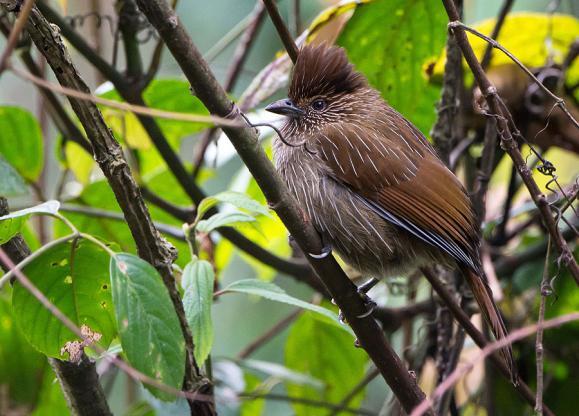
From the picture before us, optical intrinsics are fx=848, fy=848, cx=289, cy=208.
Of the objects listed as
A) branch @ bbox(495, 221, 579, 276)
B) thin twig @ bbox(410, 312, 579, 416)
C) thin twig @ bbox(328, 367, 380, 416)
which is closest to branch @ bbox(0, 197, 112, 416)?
thin twig @ bbox(410, 312, 579, 416)

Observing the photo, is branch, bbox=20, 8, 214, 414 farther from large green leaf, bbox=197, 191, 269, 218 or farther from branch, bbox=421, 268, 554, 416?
branch, bbox=421, 268, 554, 416

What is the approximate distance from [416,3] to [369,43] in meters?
0.19

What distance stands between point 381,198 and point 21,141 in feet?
4.16

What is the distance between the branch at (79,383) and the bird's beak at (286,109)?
3.83 feet

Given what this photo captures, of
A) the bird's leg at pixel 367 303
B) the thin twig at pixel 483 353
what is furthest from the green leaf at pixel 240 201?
the thin twig at pixel 483 353

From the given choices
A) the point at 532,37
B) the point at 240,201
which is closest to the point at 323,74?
the point at 532,37

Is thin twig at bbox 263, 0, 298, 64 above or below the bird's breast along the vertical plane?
above

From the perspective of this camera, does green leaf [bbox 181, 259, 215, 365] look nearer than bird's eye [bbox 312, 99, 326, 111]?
Yes

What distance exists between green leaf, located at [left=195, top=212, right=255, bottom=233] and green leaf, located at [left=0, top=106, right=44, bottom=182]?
1.16 meters

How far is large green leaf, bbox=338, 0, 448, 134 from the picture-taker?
2637 millimetres

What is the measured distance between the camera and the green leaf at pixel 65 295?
1.63m

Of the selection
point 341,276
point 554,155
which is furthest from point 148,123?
point 554,155

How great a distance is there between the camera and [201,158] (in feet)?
10.3

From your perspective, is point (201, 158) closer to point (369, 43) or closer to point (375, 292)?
point (369, 43)
